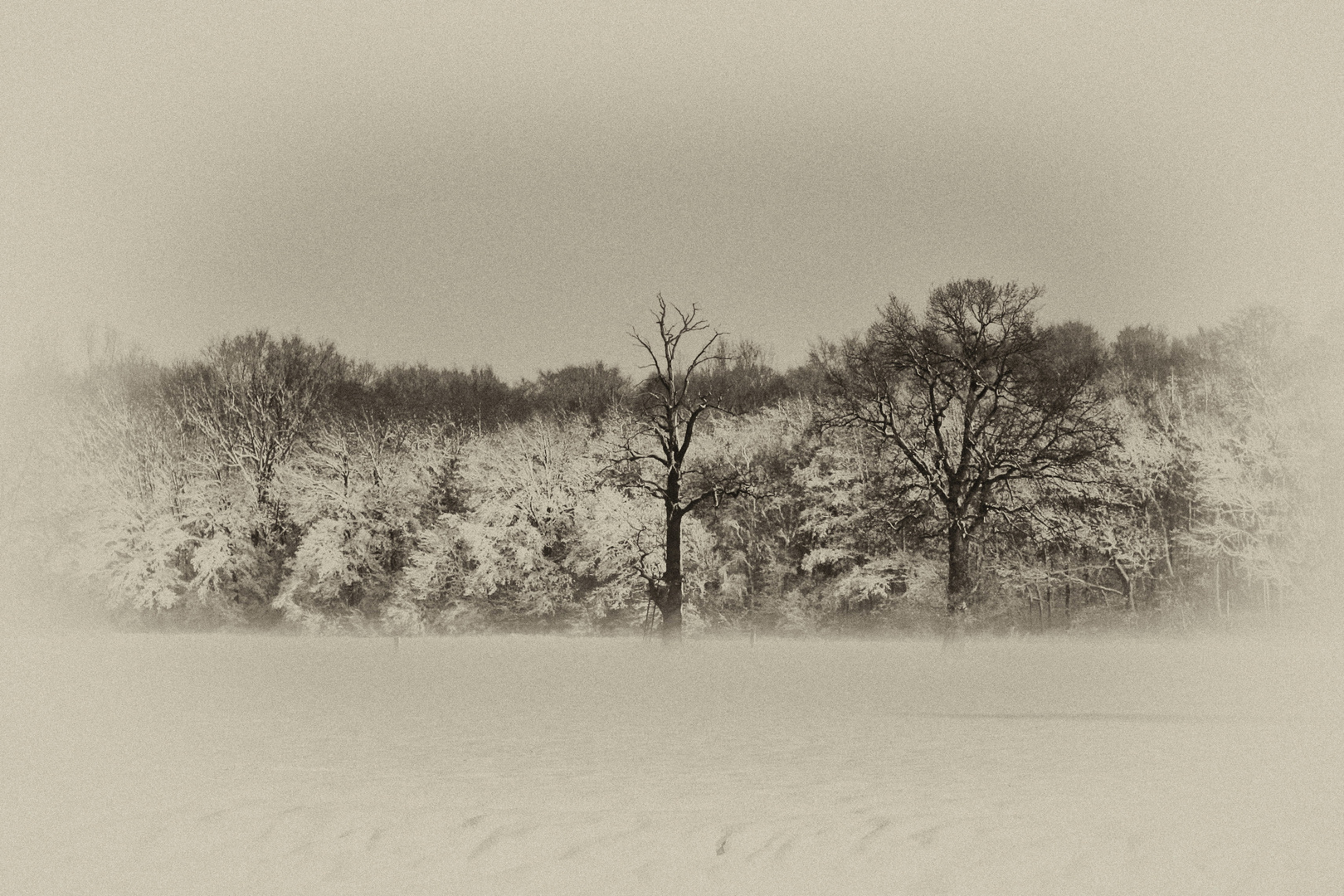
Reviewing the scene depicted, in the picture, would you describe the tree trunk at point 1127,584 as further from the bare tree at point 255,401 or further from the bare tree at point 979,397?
the bare tree at point 255,401

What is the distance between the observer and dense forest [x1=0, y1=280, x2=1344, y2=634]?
38.7 metres

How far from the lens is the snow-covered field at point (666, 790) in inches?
286

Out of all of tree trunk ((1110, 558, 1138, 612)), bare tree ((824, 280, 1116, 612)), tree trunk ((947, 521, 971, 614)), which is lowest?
tree trunk ((1110, 558, 1138, 612))

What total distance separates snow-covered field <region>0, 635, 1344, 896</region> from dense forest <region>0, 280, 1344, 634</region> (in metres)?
19.0

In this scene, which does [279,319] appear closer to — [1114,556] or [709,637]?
[709,637]

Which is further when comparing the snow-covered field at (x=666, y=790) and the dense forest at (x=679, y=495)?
the dense forest at (x=679, y=495)

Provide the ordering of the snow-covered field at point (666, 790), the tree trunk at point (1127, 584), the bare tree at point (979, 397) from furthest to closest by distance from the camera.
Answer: the tree trunk at point (1127, 584)
the bare tree at point (979, 397)
the snow-covered field at point (666, 790)

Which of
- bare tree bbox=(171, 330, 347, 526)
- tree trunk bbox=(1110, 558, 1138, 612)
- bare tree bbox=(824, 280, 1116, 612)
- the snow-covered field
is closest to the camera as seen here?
the snow-covered field

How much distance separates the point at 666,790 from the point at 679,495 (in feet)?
96.4

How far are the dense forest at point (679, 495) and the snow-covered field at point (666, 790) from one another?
19.0 metres

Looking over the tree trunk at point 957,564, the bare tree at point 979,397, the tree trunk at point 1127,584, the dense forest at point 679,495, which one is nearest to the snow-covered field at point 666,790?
the tree trunk at point 957,564

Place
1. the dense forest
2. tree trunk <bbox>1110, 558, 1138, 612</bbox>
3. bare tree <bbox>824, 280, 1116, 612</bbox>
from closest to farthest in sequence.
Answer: bare tree <bbox>824, 280, 1116, 612</bbox> < the dense forest < tree trunk <bbox>1110, 558, 1138, 612</bbox>

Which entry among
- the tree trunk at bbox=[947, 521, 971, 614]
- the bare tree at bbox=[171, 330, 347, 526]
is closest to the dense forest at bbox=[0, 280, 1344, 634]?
the bare tree at bbox=[171, 330, 347, 526]

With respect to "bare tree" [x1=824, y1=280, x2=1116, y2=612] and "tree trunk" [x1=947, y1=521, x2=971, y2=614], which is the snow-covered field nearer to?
"tree trunk" [x1=947, y1=521, x2=971, y2=614]
